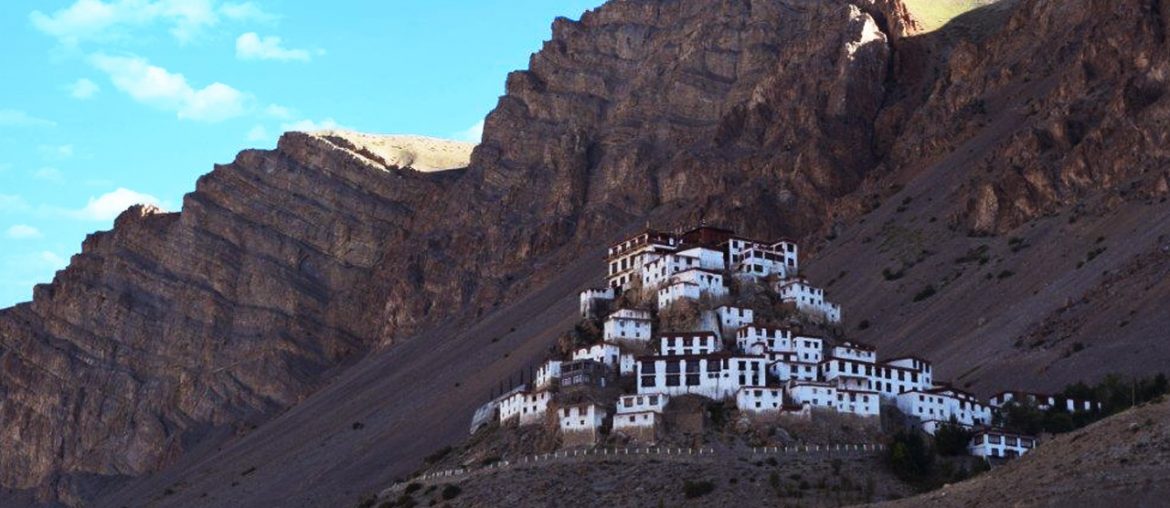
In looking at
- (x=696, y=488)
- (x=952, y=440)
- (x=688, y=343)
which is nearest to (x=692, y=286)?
(x=688, y=343)

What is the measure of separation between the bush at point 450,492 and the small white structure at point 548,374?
7.58 metres

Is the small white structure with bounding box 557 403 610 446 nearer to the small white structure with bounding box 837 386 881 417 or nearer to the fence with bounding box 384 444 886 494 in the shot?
the fence with bounding box 384 444 886 494

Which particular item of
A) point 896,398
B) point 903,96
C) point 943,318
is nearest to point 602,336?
point 896,398

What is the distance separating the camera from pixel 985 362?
121062mm

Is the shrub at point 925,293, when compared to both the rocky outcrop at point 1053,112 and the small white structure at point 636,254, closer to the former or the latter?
the rocky outcrop at point 1053,112

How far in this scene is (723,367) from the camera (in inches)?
3792

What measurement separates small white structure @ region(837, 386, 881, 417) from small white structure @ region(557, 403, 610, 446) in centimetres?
1191

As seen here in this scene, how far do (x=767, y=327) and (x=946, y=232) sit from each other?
2372 inches

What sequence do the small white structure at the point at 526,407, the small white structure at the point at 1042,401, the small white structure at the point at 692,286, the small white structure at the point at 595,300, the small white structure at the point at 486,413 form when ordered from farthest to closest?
1. the small white structure at the point at 486,413
2. the small white structure at the point at 595,300
3. the small white structure at the point at 692,286
4. the small white structure at the point at 526,407
5. the small white structure at the point at 1042,401

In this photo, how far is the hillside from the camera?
58656 mm

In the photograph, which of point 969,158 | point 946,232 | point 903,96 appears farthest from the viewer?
point 903,96

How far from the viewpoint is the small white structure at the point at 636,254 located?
112250 millimetres

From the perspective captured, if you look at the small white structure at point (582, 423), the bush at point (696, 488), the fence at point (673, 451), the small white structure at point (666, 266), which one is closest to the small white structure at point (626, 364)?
the small white structure at point (582, 423)

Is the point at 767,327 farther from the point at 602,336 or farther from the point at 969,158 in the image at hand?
the point at 969,158
